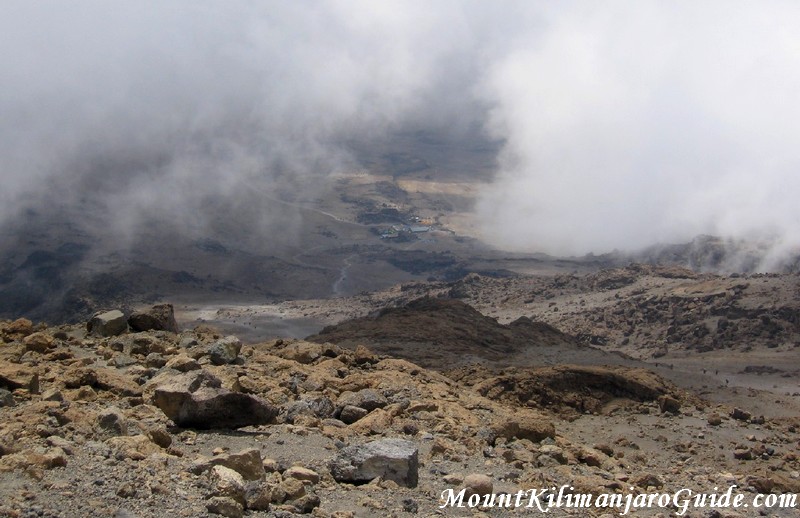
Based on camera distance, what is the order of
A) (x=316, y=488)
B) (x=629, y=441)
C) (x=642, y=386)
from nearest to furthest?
1. (x=316, y=488)
2. (x=629, y=441)
3. (x=642, y=386)

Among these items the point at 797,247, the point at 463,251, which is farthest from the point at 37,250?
the point at 797,247

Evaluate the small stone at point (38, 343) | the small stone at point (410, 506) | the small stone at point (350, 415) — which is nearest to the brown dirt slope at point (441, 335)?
the small stone at point (350, 415)

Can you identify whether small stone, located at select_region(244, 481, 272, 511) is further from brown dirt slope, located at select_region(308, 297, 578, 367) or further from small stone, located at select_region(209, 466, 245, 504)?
brown dirt slope, located at select_region(308, 297, 578, 367)

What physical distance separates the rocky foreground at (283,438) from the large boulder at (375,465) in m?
0.02

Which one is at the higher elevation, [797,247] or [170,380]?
[797,247]

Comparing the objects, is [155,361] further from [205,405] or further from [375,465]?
[375,465]

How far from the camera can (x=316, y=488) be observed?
28.6 feet

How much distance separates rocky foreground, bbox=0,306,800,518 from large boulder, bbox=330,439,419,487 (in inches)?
0.6

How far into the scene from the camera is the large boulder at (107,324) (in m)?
16.1

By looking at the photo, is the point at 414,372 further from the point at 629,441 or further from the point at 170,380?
the point at 170,380

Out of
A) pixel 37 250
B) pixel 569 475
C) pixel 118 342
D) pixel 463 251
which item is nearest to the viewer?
pixel 569 475

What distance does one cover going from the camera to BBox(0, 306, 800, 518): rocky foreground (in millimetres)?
7797

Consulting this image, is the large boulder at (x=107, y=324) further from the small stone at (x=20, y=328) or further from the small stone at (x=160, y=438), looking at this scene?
the small stone at (x=160, y=438)

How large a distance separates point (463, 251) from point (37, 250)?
153 ft
